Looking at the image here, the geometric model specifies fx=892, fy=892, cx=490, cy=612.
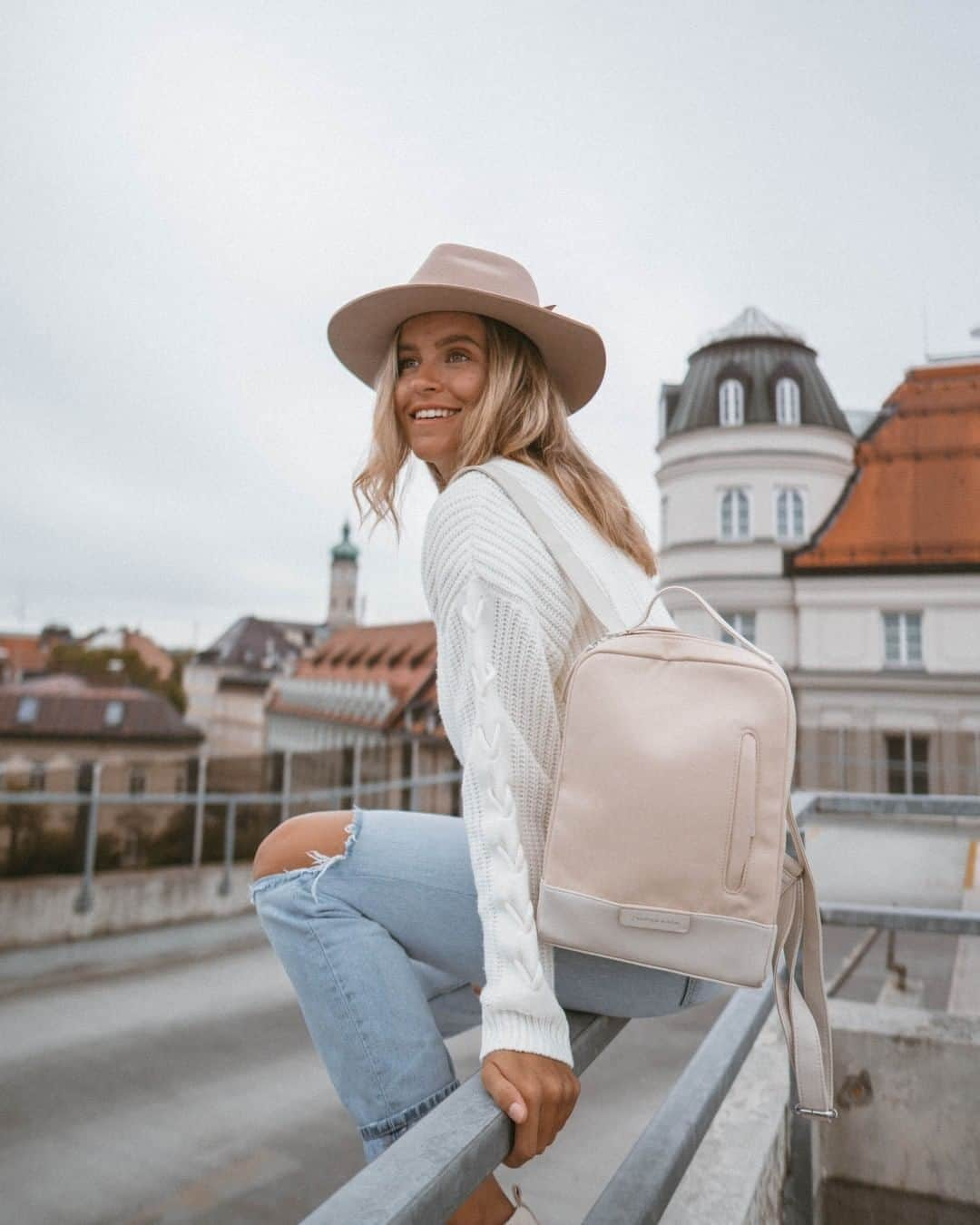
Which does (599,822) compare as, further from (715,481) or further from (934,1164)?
(715,481)

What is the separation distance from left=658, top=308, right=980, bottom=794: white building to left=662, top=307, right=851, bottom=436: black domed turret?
5cm

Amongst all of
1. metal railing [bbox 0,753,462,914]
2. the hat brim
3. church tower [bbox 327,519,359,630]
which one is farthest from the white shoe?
church tower [bbox 327,519,359,630]

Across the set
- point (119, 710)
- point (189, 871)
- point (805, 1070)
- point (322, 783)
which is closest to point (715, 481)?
point (322, 783)

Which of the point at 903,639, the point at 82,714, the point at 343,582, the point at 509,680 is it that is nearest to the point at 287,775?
the point at 509,680

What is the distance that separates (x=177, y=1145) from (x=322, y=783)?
286 inches

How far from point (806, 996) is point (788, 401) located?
23.9 metres

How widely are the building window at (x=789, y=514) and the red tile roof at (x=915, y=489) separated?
1.67 feet

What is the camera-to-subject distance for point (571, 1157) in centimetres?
321

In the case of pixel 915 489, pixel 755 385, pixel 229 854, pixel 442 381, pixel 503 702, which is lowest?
pixel 229 854

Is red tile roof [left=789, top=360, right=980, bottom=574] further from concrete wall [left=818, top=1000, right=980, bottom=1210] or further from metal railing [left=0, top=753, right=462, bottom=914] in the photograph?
concrete wall [left=818, top=1000, right=980, bottom=1210]

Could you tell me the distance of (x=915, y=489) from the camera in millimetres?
23234

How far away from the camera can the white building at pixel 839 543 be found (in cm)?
2072

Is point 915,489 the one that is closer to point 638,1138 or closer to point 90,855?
point 90,855

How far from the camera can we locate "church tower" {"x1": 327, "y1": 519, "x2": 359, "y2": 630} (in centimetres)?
11031
